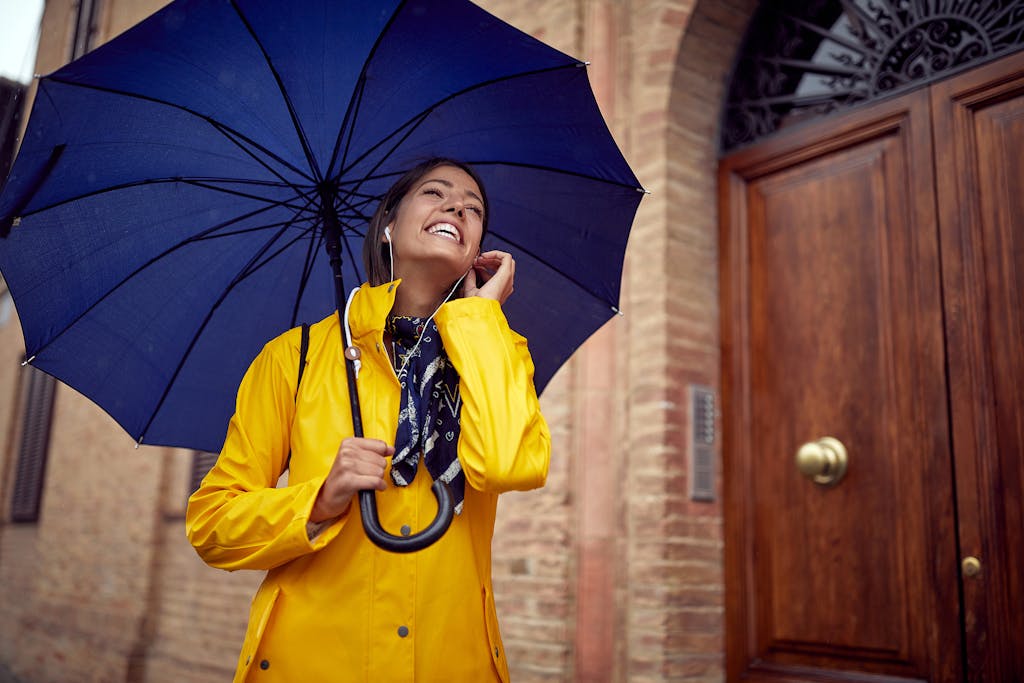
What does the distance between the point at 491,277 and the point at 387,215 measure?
1.04ft

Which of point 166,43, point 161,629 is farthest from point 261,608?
point 161,629

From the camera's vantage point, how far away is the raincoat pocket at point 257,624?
1.71m

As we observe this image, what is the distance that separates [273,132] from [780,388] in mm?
2640

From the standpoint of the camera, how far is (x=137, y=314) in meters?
2.23

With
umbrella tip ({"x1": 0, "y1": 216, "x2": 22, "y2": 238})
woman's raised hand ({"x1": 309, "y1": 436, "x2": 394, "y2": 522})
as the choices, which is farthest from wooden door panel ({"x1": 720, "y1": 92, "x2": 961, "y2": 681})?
umbrella tip ({"x1": 0, "y1": 216, "x2": 22, "y2": 238})

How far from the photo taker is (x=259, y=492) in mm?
1742

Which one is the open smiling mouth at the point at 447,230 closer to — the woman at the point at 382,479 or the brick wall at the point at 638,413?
the woman at the point at 382,479

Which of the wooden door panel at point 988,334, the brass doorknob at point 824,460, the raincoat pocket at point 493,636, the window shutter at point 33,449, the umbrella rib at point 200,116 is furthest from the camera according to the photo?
the window shutter at point 33,449

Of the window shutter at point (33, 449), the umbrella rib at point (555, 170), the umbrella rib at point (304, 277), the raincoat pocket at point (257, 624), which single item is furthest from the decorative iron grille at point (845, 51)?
the window shutter at point (33, 449)

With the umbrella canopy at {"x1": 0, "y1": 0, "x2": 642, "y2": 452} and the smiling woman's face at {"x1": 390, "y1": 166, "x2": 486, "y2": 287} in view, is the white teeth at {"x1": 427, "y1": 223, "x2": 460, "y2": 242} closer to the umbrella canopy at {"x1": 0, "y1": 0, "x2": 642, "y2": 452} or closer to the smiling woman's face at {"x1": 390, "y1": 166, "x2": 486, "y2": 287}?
the smiling woman's face at {"x1": 390, "y1": 166, "x2": 486, "y2": 287}

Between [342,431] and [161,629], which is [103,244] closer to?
[342,431]

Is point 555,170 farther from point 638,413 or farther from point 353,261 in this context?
point 638,413

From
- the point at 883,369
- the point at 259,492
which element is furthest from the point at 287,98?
the point at 883,369

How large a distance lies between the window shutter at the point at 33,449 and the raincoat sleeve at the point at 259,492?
9.57 metres
